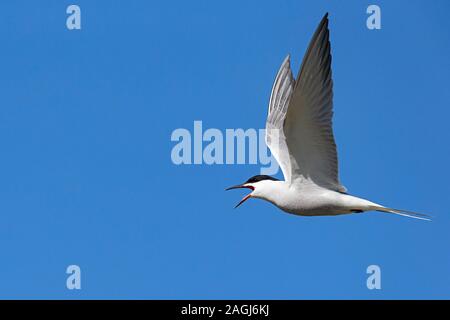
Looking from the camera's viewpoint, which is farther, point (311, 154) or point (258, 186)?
point (258, 186)

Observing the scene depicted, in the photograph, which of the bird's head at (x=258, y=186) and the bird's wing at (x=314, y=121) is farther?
the bird's head at (x=258, y=186)

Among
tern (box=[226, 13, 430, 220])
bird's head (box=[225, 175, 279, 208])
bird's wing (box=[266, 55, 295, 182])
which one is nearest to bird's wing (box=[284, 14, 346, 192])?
tern (box=[226, 13, 430, 220])

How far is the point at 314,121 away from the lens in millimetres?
7348

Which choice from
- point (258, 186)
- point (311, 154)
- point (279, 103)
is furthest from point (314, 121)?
point (279, 103)

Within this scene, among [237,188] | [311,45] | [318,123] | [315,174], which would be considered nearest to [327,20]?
[311,45]

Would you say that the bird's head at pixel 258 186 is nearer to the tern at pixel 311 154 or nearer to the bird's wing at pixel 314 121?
the tern at pixel 311 154

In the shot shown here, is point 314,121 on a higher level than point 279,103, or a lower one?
lower

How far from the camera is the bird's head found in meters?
8.00

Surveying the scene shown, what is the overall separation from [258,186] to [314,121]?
118 cm

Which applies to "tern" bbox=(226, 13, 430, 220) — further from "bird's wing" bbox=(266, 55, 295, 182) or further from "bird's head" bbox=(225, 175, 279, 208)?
"bird's wing" bbox=(266, 55, 295, 182)

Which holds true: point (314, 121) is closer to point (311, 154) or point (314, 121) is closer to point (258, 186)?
point (311, 154)

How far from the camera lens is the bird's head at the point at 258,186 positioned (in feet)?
26.2

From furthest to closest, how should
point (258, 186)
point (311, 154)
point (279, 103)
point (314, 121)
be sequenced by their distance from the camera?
point (279, 103) < point (258, 186) < point (311, 154) < point (314, 121)

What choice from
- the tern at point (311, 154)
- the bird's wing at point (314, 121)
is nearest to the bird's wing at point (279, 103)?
the tern at point (311, 154)
